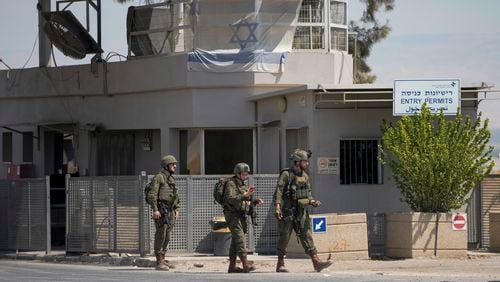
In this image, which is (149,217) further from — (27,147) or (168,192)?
(27,147)

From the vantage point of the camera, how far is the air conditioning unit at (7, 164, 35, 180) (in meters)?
31.3

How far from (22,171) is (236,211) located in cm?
1497

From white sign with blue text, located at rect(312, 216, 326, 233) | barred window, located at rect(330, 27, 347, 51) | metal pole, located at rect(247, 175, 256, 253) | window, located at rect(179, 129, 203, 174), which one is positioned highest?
barred window, located at rect(330, 27, 347, 51)

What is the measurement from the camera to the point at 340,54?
88.3ft

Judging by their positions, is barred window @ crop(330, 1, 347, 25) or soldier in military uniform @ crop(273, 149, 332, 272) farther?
barred window @ crop(330, 1, 347, 25)

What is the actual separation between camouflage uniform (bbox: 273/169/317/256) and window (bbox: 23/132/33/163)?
1552 cm

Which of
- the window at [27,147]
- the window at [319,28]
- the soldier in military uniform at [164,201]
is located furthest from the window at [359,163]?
the window at [27,147]

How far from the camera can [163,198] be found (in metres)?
18.6

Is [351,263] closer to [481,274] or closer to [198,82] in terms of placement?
[481,274]

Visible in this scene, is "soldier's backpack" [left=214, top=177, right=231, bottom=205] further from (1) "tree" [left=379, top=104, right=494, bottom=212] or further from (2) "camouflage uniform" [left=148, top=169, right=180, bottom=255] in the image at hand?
(1) "tree" [left=379, top=104, right=494, bottom=212]

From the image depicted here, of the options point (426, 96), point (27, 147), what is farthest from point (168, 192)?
point (27, 147)

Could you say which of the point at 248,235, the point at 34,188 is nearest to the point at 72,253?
the point at 34,188

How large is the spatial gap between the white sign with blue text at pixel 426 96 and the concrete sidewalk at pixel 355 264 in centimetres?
288

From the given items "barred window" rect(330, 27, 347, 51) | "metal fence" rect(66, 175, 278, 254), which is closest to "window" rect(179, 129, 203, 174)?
"barred window" rect(330, 27, 347, 51)
